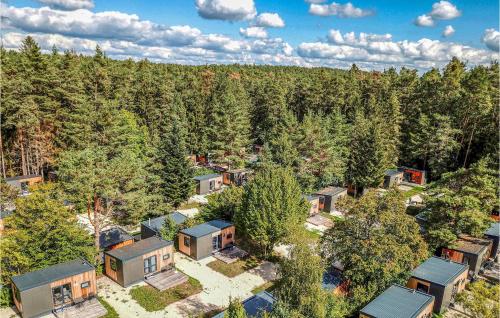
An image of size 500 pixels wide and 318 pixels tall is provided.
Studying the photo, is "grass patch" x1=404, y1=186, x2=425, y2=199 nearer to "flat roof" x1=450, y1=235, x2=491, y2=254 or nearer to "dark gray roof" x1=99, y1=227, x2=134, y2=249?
"flat roof" x1=450, y1=235, x2=491, y2=254

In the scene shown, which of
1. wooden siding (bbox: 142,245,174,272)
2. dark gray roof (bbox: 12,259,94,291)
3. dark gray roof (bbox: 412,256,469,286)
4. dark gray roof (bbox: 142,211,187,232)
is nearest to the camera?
dark gray roof (bbox: 12,259,94,291)

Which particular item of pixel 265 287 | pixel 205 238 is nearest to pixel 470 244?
pixel 265 287

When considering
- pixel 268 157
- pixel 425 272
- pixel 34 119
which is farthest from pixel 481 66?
pixel 34 119

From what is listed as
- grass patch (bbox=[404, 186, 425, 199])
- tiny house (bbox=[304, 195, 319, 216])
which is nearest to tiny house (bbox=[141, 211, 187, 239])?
tiny house (bbox=[304, 195, 319, 216])

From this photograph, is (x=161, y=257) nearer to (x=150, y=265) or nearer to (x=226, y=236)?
(x=150, y=265)

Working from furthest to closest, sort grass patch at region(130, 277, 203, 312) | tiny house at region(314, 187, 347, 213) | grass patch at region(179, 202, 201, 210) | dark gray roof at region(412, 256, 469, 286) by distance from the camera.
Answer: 1. tiny house at region(314, 187, 347, 213)
2. grass patch at region(179, 202, 201, 210)
3. dark gray roof at region(412, 256, 469, 286)
4. grass patch at region(130, 277, 203, 312)

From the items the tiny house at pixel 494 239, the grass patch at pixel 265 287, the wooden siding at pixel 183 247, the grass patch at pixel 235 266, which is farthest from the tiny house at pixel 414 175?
the wooden siding at pixel 183 247
